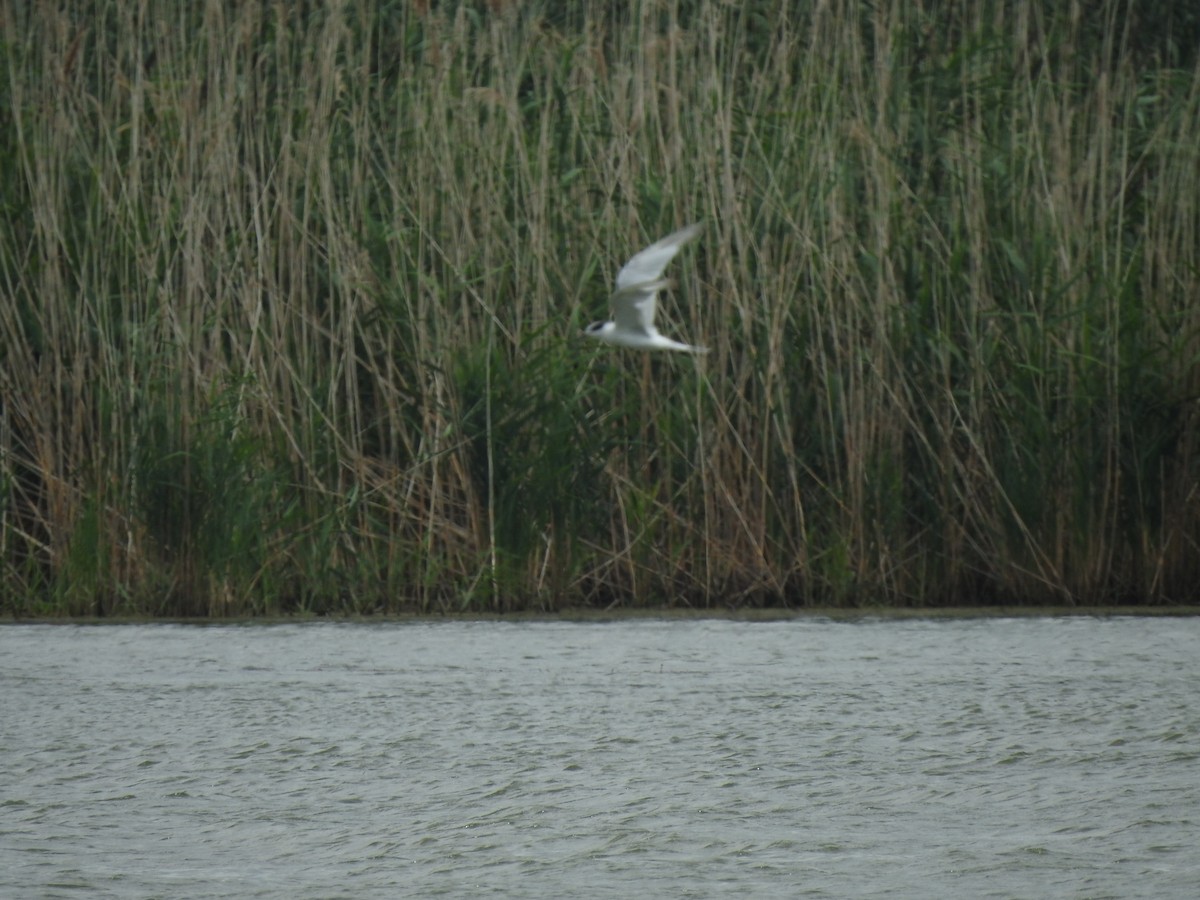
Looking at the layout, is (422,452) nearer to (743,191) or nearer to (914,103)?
(743,191)

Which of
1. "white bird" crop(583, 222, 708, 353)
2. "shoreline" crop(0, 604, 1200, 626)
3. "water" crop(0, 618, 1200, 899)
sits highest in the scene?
"white bird" crop(583, 222, 708, 353)

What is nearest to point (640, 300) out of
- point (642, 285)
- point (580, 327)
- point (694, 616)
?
point (642, 285)

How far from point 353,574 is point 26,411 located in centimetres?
87

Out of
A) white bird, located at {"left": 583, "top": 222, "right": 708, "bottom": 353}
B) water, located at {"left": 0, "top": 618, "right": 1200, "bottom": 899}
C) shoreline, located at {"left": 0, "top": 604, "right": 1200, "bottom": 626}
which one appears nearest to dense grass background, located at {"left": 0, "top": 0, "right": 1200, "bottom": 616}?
shoreline, located at {"left": 0, "top": 604, "right": 1200, "bottom": 626}

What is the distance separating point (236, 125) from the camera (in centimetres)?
546

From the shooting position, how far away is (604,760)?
10.6 feet

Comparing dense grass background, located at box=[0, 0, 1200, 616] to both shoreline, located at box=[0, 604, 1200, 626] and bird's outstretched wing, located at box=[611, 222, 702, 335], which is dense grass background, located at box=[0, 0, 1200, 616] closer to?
shoreline, located at box=[0, 604, 1200, 626]

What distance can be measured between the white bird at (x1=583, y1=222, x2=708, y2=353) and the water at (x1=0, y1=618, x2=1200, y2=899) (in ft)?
2.02

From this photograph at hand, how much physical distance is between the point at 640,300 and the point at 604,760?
5.03 feet

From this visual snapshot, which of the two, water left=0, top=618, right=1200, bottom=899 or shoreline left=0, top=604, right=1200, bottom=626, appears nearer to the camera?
water left=0, top=618, right=1200, bottom=899

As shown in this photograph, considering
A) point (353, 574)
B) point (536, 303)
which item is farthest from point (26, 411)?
point (536, 303)

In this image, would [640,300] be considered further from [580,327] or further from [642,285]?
[580,327]

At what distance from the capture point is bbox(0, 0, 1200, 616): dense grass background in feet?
16.3

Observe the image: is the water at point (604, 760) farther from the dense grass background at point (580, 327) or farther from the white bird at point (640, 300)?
the white bird at point (640, 300)
